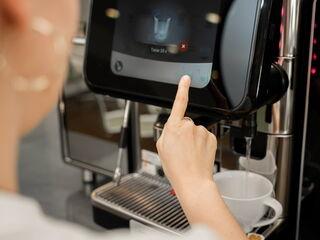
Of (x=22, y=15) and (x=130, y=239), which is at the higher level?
(x=22, y=15)

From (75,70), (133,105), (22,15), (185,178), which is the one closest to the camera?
(22,15)

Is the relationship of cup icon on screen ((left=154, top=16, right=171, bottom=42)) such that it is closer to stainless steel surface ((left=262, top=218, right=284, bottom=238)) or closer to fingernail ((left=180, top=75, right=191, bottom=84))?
fingernail ((left=180, top=75, right=191, bottom=84))

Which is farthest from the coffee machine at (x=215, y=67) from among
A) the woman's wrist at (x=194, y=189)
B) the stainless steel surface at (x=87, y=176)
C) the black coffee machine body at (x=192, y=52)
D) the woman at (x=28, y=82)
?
the stainless steel surface at (x=87, y=176)

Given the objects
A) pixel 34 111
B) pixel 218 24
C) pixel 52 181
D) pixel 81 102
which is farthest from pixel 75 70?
pixel 34 111

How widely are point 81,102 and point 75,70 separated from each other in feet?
0.49

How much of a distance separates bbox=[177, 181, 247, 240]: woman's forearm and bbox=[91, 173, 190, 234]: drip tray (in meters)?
0.21

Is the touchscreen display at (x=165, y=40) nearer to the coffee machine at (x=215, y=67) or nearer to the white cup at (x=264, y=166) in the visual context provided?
the coffee machine at (x=215, y=67)

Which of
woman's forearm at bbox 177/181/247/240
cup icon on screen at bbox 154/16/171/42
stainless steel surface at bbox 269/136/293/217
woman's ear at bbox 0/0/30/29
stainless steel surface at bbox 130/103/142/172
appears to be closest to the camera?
woman's ear at bbox 0/0/30/29

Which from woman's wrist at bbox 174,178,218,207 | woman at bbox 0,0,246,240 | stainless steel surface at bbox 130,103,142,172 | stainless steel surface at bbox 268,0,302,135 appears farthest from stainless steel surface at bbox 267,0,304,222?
woman at bbox 0,0,246,240

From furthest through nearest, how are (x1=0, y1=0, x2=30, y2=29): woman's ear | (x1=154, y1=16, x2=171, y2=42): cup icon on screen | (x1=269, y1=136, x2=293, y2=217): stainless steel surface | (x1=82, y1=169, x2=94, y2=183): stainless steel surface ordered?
(x1=82, y1=169, x2=94, y2=183): stainless steel surface, (x1=269, y1=136, x2=293, y2=217): stainless steel surface, (x1=154, y1=16, x2=171, y2=42): cup icon on screen, (x1=0, y1=0, x2=30, y2=29): woman's ear

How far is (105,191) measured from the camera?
1056mm

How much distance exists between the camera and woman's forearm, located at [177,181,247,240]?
67 centimetres

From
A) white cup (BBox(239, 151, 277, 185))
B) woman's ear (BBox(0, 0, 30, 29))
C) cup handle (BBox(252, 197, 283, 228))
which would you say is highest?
woman's ear (BBox(0, 0, 30, 29))

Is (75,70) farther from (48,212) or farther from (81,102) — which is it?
(48,212)
